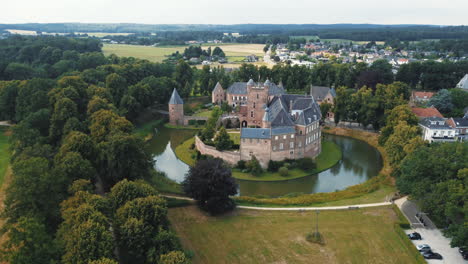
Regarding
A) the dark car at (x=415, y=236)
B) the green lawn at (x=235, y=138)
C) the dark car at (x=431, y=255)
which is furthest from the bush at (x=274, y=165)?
the dark car at (x=431, y=255)

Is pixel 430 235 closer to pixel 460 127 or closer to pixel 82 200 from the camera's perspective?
pixel 460 127

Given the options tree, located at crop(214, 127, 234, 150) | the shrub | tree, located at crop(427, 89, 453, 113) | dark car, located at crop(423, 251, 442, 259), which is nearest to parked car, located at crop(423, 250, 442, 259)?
dark car, located at crop(423, 251, 442, 259)

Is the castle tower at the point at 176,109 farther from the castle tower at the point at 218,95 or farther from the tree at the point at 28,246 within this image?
the tree at the point at 28,246

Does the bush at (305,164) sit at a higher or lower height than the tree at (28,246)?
lower

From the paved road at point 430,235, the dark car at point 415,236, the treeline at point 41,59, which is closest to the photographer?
the paved road at point 430,235

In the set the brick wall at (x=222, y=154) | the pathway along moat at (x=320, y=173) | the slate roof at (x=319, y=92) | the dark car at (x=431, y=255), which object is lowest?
the pathway along moat at (x=320, y=173)
